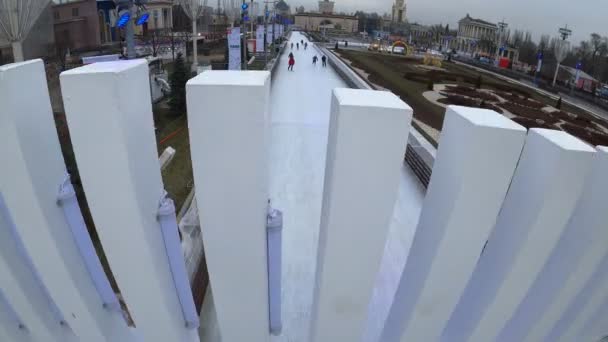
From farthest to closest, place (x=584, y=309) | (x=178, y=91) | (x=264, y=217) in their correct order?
(x=178, y=91), (x=584, y=309), (x=264, y=217)

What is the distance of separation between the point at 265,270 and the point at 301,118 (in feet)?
24.9

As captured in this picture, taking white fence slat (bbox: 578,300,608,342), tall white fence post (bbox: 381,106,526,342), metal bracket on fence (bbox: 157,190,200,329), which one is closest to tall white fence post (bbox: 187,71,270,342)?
metal bracket on fence (bbox: 157,190,200,329)

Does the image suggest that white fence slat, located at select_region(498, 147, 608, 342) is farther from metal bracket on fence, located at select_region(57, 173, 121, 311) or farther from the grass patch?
the grass patch

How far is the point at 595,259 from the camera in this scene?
1627mm

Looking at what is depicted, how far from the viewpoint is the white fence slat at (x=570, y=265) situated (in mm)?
1461

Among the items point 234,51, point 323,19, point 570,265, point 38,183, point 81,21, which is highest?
point 323,19

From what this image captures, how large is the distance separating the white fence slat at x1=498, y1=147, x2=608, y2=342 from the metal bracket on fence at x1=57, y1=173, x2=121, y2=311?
2.24 meters

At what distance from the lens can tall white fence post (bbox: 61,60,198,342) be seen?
133 centimetres

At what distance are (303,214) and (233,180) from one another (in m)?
3.54

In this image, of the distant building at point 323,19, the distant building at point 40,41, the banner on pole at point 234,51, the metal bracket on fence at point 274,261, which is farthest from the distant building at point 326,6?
the metal bracket on fence at point 274,261

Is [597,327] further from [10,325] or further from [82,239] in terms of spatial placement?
[10,325]

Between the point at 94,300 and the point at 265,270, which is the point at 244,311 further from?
the point at 94,300

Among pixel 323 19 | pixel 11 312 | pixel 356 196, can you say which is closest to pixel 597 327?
pixel 356 196

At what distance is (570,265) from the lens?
1642 millimetres
